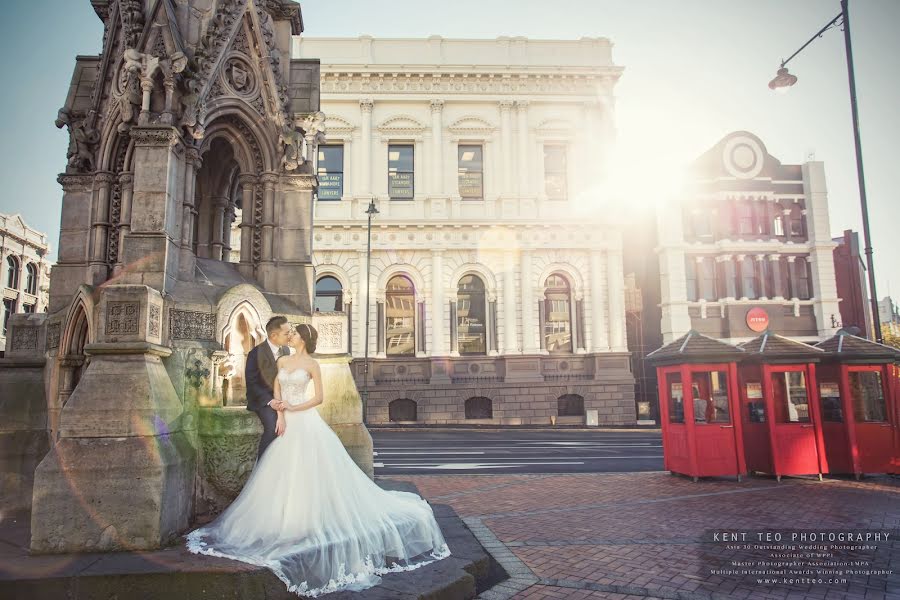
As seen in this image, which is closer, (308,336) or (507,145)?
(308,336)

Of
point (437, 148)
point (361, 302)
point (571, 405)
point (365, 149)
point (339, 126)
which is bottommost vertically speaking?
point (571, 405)

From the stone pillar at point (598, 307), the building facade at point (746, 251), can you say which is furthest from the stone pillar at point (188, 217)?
the building facade at point (746, 251)

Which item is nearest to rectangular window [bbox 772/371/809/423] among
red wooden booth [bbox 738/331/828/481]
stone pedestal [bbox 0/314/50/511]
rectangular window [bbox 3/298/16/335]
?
red wooden booth [bbox 738/331/828/481]

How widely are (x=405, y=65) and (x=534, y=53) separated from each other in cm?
710

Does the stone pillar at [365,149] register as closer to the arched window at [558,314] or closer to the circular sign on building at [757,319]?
the arched window at [558,314]

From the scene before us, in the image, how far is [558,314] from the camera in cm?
2883

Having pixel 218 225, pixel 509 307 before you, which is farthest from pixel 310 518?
pixel 509 307

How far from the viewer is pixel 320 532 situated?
4488 mm

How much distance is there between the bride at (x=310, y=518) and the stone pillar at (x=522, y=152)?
24.9 m

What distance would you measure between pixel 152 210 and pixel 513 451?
13.5 metres

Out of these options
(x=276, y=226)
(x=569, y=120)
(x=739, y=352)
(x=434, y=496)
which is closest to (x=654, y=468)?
(x=739, y=352)

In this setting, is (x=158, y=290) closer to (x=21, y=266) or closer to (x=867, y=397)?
(x=867, y=397)

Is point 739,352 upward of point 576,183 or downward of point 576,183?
downward

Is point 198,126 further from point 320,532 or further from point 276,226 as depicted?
point 320,532
